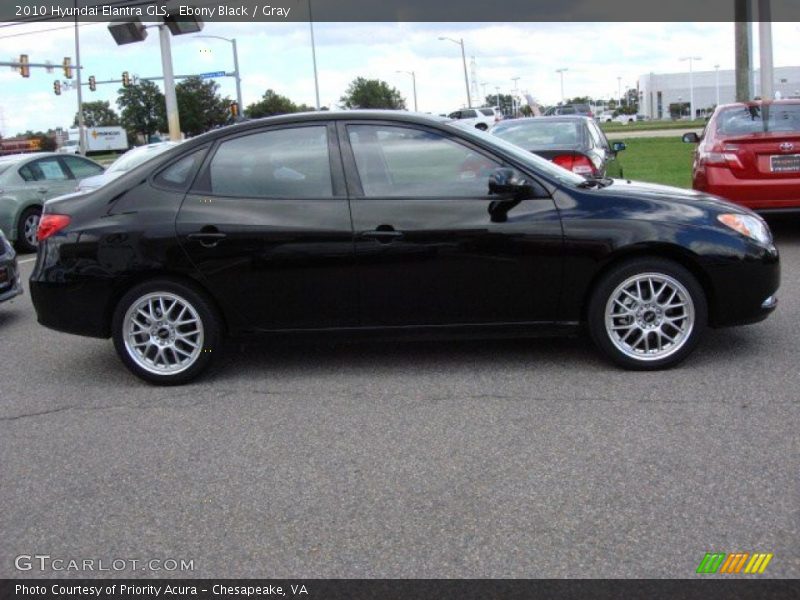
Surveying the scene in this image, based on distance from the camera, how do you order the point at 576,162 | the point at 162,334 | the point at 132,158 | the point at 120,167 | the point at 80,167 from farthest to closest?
the point at 80,167 < the point at 132,158 < the point at 120,167 < the point at 576,162 < the point at 162,334

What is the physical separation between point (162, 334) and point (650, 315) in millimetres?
2984

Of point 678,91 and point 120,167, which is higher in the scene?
point 678,91

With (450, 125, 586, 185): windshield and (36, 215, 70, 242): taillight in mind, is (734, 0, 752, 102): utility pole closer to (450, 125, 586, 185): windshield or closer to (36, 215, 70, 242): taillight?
(450, 125, 586, 185): windshield

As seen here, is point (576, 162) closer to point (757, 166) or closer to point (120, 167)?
point (757, 166)

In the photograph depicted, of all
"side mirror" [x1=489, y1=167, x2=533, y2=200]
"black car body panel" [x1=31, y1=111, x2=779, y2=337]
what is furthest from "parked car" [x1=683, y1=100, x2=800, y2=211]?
"side mirror" [x1=489, y1=167, x2=533, y2=200]

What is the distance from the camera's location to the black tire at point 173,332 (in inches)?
221

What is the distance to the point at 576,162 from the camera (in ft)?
33.3

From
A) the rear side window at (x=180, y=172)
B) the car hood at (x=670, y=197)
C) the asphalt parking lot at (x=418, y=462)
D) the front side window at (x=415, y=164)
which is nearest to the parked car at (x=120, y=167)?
the rear side window at (x=180, y=172)

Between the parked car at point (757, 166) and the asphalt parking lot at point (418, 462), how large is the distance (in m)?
3.52

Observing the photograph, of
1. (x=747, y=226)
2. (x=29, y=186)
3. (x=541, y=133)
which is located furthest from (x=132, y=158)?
(x=747, y=226)

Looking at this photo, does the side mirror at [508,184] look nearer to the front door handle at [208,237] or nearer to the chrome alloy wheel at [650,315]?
the chrome alloy wheel at [650,315]

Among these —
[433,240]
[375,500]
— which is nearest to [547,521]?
[375,500]

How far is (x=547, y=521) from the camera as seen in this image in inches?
140
